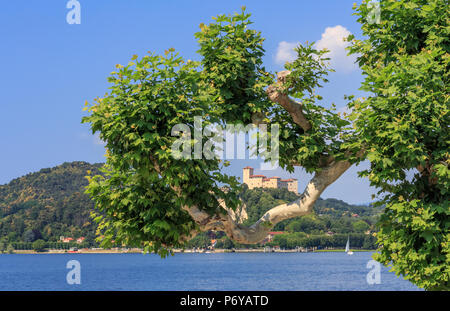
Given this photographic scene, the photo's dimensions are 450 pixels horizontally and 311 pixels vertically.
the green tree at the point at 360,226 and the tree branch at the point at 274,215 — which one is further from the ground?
the tree branch at the point at 274,215

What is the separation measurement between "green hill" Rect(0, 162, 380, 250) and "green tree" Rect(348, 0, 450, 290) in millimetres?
94847

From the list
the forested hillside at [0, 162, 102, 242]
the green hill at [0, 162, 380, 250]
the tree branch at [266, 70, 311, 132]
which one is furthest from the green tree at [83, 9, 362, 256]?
the forested hillside at [0, 162, 102, 242]

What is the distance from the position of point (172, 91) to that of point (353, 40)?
4267 millimetres

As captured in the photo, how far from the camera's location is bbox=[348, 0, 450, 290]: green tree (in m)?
8.49

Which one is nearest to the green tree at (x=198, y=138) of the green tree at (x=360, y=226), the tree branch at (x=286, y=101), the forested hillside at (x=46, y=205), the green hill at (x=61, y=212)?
the tree branch at (x=286, y=101)

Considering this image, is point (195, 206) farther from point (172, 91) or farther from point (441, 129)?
point (441, 129)

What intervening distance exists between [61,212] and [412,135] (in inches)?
4199

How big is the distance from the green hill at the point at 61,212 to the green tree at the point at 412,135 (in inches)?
3734

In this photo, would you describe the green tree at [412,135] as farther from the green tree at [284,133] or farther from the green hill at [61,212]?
the green hill at [61,212]

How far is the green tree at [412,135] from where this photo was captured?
27.9ft

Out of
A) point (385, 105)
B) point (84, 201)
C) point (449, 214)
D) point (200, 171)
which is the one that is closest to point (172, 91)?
point (200, 171)

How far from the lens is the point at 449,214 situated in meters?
8.60

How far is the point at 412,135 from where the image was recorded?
839 cm

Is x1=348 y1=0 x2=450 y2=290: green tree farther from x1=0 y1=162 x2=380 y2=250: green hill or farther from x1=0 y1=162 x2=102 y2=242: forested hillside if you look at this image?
x1=0 y1=162 x2=102 y2=242: forested hillside
